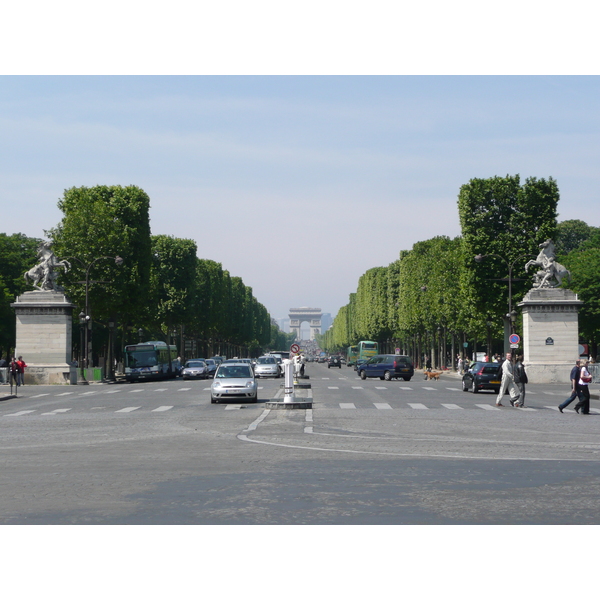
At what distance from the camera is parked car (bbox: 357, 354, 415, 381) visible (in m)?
60.7

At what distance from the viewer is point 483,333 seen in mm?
71750

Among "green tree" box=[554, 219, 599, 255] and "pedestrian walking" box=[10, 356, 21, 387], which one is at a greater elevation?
"green tree" box=[554, 219, 599, 255]

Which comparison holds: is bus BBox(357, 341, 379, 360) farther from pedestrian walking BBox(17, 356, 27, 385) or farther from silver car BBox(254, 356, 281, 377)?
pedestrian walking BBox(17, 356, 27, 385)

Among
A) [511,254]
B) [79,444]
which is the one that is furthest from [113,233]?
[79,444]

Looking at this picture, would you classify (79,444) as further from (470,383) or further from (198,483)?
(470,383)

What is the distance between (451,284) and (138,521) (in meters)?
72.8

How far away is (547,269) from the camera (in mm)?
55875

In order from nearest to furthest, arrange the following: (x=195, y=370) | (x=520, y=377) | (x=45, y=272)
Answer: (x=520, y=377), (x=45, y=272), (x=195, y=370)

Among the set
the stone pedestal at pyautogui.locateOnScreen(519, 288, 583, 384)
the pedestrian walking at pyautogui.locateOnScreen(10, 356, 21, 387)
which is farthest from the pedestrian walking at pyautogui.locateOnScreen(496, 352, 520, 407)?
the pedestrian walking at pyautogui.locateOnScreen(10, 356, 21, 387)

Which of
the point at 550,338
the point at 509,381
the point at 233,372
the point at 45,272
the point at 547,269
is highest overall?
the point at 45,272

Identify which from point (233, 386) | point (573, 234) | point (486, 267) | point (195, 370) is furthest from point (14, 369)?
point (573, 234)

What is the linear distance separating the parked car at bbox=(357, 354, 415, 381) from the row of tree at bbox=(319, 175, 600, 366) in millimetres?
6828

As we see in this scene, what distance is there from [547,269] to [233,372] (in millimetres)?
27577

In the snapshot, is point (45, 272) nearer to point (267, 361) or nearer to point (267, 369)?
point (267, 369)
